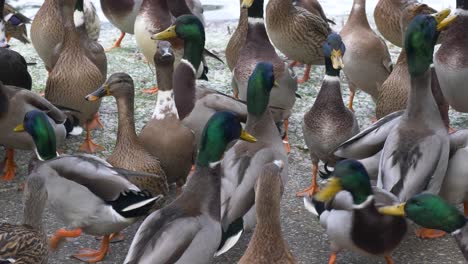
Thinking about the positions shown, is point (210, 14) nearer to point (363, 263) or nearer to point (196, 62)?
point (196, 62)

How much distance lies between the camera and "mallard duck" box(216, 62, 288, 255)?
13.1 feet

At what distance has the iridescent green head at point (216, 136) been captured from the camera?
13.2 feet

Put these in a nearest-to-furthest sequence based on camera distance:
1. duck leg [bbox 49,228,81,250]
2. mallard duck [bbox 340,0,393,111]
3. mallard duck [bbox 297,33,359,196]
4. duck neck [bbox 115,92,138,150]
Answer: duck leg [bbox 49,228,81,250] → duck neck [bbox 115,92,138,150] → mallard duck [bbox 297,33,359,196] → mallard duck [bbox 340,0,393,111]

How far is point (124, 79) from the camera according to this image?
4.80 meters

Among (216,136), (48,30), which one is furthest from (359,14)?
(216,136)

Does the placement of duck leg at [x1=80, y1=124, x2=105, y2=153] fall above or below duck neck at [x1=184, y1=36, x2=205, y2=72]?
below

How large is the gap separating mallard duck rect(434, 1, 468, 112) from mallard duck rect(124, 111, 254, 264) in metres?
1.94

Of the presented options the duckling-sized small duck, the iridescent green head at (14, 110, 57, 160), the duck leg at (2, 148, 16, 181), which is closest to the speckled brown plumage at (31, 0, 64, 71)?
the duck leg at (2, 148, 16, 181)

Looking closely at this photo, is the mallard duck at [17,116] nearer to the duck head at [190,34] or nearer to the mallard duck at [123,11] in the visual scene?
the duck head at [190,34]

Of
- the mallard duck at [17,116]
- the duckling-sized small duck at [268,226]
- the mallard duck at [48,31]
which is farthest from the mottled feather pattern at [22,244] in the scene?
the mallard duck at [48,31]

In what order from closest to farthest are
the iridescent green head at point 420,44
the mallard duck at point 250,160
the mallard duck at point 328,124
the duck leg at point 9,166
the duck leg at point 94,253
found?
the mallard duck at point 250,160 < the duck leg at point 94,253 < the iridescent green head at point 420,44 < the mallard duck at point 328,124 < the duck leg at point 9,166

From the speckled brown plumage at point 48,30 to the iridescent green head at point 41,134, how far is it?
75.5 inches

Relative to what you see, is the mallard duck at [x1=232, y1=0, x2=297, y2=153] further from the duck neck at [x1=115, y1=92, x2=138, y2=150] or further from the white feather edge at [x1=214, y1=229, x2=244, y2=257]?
the white feather edge at [x1=214, y1=229, x2=244, y2=257]

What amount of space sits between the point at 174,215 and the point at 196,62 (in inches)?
77.9
